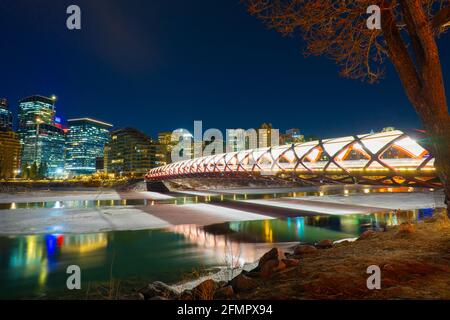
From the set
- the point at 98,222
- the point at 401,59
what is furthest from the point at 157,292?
the point at 98,222

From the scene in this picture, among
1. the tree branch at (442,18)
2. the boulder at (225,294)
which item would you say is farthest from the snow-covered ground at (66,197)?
the tree branch at (442,18)

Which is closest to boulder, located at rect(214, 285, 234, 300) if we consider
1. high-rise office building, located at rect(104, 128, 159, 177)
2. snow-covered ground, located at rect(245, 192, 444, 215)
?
snow-covered ground, located at rect(245, 192, 444, 215)

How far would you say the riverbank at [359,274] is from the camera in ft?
16.6

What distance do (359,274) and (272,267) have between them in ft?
6.86

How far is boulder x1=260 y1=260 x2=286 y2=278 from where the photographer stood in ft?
23.3

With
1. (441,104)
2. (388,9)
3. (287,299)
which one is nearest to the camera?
(287,299)

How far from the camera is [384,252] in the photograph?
7309 millimetres

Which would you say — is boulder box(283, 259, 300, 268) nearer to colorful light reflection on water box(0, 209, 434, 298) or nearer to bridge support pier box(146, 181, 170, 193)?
colorful light reflection on water box(0, 209, 434, 298)

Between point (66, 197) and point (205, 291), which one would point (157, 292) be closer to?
point (205, 291)

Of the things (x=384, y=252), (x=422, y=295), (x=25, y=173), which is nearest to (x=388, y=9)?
(x=384, y=252)

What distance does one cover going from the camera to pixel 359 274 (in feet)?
18.9
